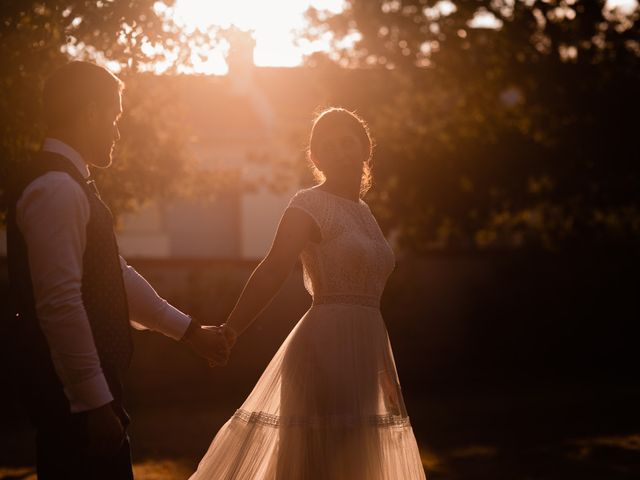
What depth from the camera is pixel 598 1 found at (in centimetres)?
1972

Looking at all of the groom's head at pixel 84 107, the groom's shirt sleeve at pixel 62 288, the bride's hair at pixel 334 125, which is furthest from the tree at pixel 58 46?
the groom's shirt sleeve at pixel 62 288

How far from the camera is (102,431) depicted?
12.6 feet

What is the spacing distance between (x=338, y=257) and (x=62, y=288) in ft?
6.55

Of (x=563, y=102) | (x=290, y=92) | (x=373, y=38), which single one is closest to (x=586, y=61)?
(x=563, y=102)

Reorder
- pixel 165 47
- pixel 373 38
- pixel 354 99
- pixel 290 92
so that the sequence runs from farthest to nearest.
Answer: pixel 290 92, pixel 373 38, pixel 354 99, pixel 165 47

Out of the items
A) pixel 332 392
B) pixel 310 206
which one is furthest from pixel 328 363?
pixel 310 206

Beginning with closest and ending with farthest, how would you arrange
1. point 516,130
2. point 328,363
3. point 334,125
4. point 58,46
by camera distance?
point 328,363 < point 334,125 < point 58,46 < point 516,130

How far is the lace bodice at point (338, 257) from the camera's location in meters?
5.57

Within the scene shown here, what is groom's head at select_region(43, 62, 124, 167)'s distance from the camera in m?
4.05

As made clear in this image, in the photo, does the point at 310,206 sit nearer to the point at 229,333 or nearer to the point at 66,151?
the point at 229,333

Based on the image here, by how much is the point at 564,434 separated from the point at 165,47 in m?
6.32

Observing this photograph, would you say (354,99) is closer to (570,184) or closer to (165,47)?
(570,184)

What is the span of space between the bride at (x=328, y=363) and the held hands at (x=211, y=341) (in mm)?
24

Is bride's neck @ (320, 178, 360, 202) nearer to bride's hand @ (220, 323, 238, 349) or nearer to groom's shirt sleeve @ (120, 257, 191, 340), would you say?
bride's hand @ (220, 323, 238, 349)
